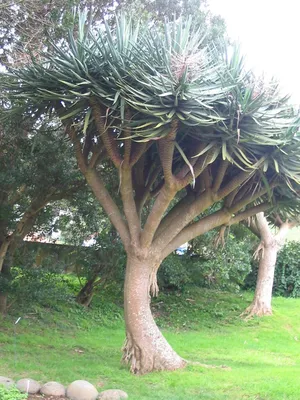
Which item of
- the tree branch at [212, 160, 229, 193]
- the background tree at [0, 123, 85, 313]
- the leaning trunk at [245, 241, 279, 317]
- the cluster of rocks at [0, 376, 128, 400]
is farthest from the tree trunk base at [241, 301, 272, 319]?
the cluster of rocks at [0, 376, 128, 400]

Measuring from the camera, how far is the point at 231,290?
19.3 m

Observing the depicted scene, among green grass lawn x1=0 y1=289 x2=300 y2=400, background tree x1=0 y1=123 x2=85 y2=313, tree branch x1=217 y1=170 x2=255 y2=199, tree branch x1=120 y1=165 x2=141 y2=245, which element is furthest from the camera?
background tree x1=0 y1=123 x2=85 y2=313

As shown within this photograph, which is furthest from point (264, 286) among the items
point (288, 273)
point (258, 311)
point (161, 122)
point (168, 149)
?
point (161, 122)

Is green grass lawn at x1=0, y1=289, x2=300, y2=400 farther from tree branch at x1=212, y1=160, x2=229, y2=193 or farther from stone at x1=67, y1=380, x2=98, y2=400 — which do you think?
tree branch at x1=212, y1=160, x2=229, y2=193

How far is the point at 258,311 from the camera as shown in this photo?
15891 millimetres

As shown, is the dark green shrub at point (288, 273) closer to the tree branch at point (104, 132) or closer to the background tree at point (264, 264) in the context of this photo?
the background tree at point (264, 264)

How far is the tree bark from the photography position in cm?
1591

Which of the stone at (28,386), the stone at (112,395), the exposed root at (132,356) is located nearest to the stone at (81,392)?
the stone at (112,395)

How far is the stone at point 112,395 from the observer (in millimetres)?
6494

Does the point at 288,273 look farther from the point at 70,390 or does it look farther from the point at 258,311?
the point at 70,390

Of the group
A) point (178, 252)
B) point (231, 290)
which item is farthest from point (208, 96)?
point (231, 290)

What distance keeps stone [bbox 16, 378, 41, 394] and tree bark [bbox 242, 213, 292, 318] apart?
33.8 ft

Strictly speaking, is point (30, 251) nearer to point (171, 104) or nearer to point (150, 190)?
point (150, 190)

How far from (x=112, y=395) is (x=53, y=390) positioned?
0.84 m
